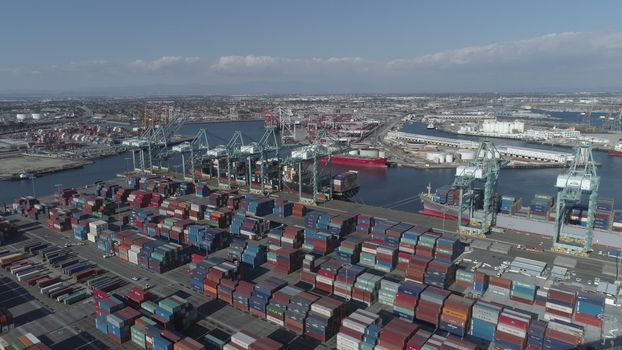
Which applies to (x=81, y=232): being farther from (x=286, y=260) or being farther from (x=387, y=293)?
(x=387, y=293)

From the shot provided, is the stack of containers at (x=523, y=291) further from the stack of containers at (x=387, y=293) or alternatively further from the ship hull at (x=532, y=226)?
the ship hull at (x=532, y=226)

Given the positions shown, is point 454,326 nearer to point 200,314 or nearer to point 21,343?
point 200,314

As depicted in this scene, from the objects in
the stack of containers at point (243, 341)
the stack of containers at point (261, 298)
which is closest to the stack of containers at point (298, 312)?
the stack of containers at point (261, 298)

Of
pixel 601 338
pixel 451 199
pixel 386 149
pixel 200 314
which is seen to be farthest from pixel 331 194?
pixel 386 149

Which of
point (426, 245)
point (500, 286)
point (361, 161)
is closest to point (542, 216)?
point (426, 245)

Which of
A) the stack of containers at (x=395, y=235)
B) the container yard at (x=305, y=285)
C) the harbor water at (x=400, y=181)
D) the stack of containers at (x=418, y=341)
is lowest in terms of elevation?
the harbor water at (x=400, y=181)

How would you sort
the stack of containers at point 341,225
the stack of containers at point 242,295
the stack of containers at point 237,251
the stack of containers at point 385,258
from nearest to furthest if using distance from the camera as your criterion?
1. the stack of containers at point 242,295
2. the stack of containers at point 385,258
3. the stack of containers at point 237,251
4. the stack of containers at point 341,225
